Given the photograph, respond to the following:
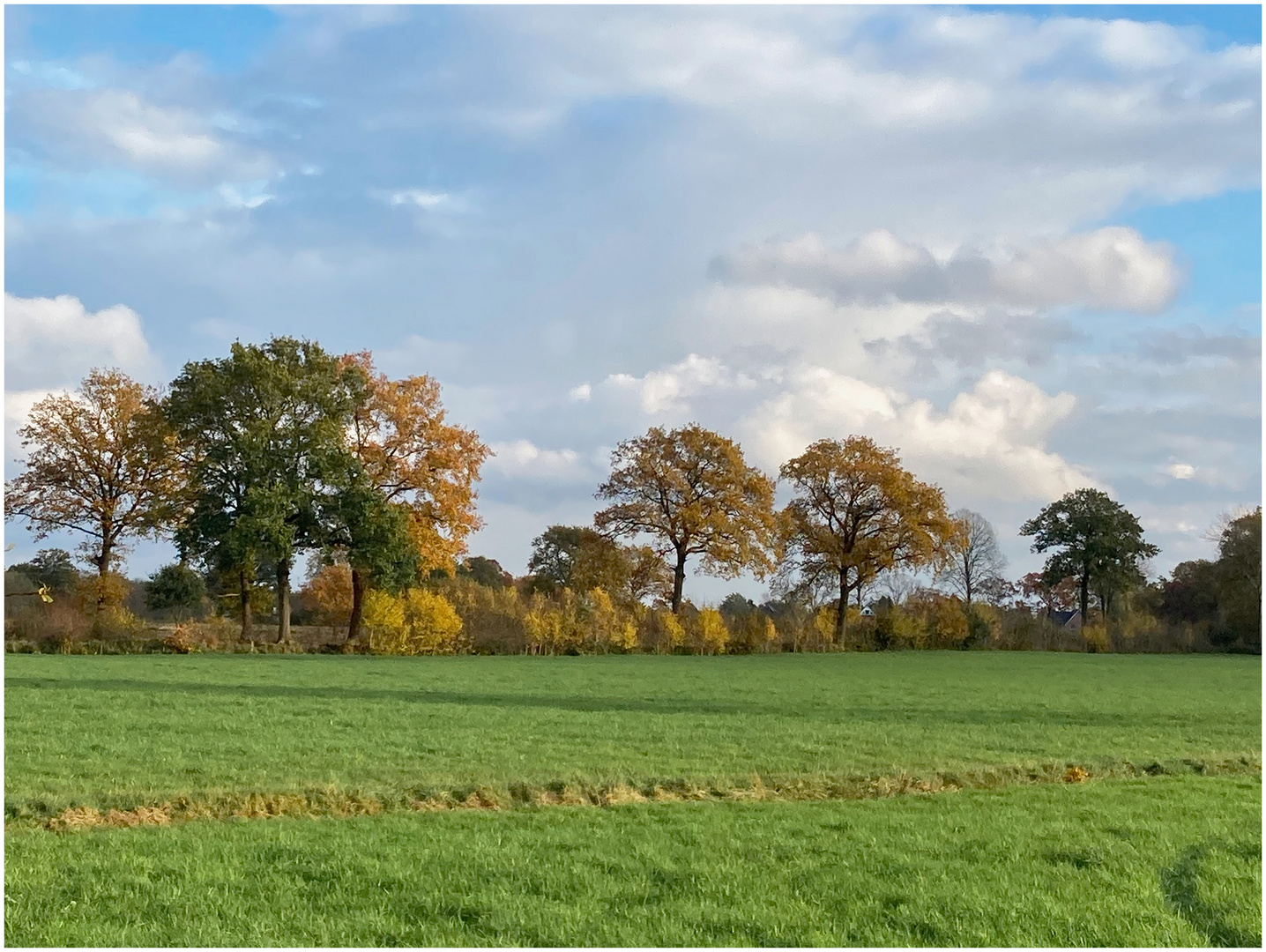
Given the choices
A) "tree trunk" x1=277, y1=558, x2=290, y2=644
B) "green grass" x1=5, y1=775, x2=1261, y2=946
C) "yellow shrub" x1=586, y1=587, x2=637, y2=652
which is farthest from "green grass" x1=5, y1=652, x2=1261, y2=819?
"yellow shrub" x1=586, y1=587, x2=637, y2=652

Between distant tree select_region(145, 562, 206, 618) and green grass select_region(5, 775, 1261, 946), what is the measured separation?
39.5 metres

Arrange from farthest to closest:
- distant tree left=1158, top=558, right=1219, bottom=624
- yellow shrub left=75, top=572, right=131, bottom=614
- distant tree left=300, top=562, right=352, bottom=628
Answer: distant tree left=1158, top=558, right=1219, bottom=624 < distant tree left=300, top=562, right=352, bottom=628 < yellow shrub left=75, top=572, right=131, bottom=614

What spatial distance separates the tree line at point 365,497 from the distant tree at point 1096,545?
20.3m

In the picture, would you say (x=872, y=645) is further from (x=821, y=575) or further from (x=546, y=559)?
(x=546, y=559)

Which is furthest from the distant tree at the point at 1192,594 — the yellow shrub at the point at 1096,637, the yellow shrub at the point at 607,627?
the yellow shrub at the point at 607,627

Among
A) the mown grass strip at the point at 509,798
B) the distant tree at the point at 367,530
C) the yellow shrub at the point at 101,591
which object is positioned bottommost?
the mown grass strip at the point at 509,798

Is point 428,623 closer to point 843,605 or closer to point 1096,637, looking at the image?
point 843,605

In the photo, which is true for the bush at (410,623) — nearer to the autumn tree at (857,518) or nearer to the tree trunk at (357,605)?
the tree trunk at (357,605)

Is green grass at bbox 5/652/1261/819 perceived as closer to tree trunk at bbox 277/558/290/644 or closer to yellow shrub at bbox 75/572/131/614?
tree trunk at bbox 277/558/290/644

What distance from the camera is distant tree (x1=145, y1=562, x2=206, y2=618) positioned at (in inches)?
1907

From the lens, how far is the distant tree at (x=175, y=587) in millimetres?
48438

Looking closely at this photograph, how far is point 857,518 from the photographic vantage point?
65.6 meters

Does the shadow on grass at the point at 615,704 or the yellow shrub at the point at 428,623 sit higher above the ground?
the yellow shrub at the point at 428,623

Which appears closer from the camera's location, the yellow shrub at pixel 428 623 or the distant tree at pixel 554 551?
the yellow shrub at pixel 428 623
